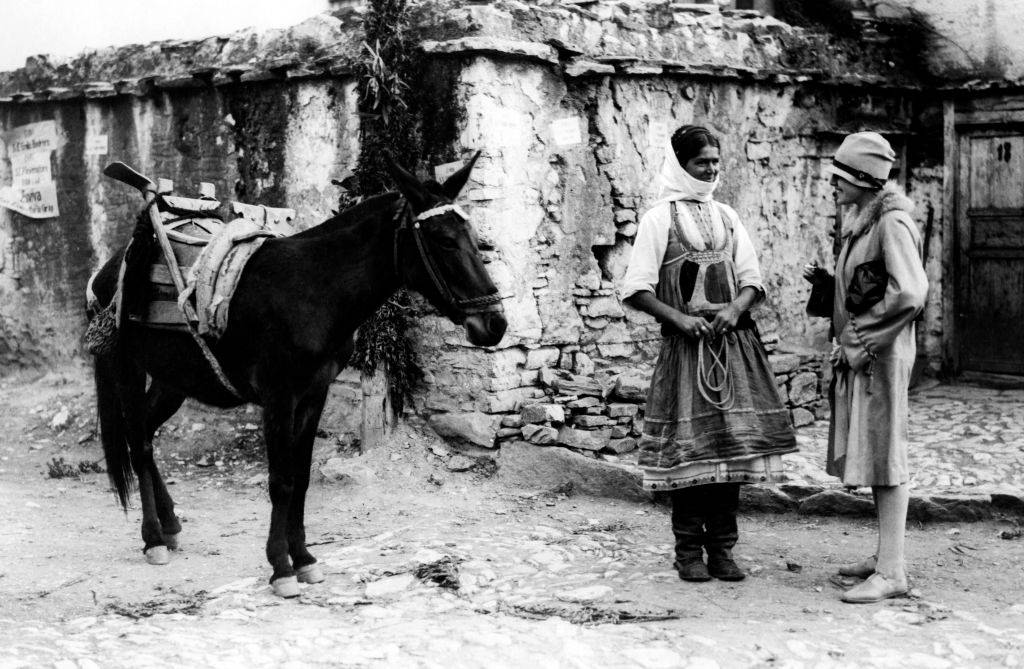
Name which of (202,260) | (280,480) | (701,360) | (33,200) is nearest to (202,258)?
(202,260)

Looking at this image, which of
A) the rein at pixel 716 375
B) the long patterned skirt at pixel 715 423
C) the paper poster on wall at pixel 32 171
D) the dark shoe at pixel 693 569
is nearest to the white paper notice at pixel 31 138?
the paper poster on wall at pixel 32 171

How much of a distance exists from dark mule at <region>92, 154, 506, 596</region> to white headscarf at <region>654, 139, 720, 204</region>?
34.7 inches

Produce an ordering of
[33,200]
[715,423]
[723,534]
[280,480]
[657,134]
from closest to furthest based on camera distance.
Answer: [715,423], [280,480], [723,534], [657,134], [33,200]

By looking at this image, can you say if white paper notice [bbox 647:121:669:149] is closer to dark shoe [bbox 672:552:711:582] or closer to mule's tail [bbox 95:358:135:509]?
dark shoe [bbox 672:552:711:582]

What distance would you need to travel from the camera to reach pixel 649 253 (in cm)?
464

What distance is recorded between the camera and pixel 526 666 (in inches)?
152

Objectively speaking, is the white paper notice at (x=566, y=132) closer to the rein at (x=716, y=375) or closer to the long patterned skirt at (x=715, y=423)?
the long patterned skirt at (x=715, y=423)

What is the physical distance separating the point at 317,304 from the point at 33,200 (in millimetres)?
5315

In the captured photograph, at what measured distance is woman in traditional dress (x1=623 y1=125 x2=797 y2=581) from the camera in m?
4.57

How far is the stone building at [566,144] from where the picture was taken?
21.9 ft

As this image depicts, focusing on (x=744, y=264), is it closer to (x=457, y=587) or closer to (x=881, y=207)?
(x=881, y=207)

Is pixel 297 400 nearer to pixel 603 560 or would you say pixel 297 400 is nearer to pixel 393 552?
pixel 393 552

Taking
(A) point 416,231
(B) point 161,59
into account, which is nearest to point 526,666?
(A) point 416,231

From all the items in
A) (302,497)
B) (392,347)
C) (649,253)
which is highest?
(649,253)
